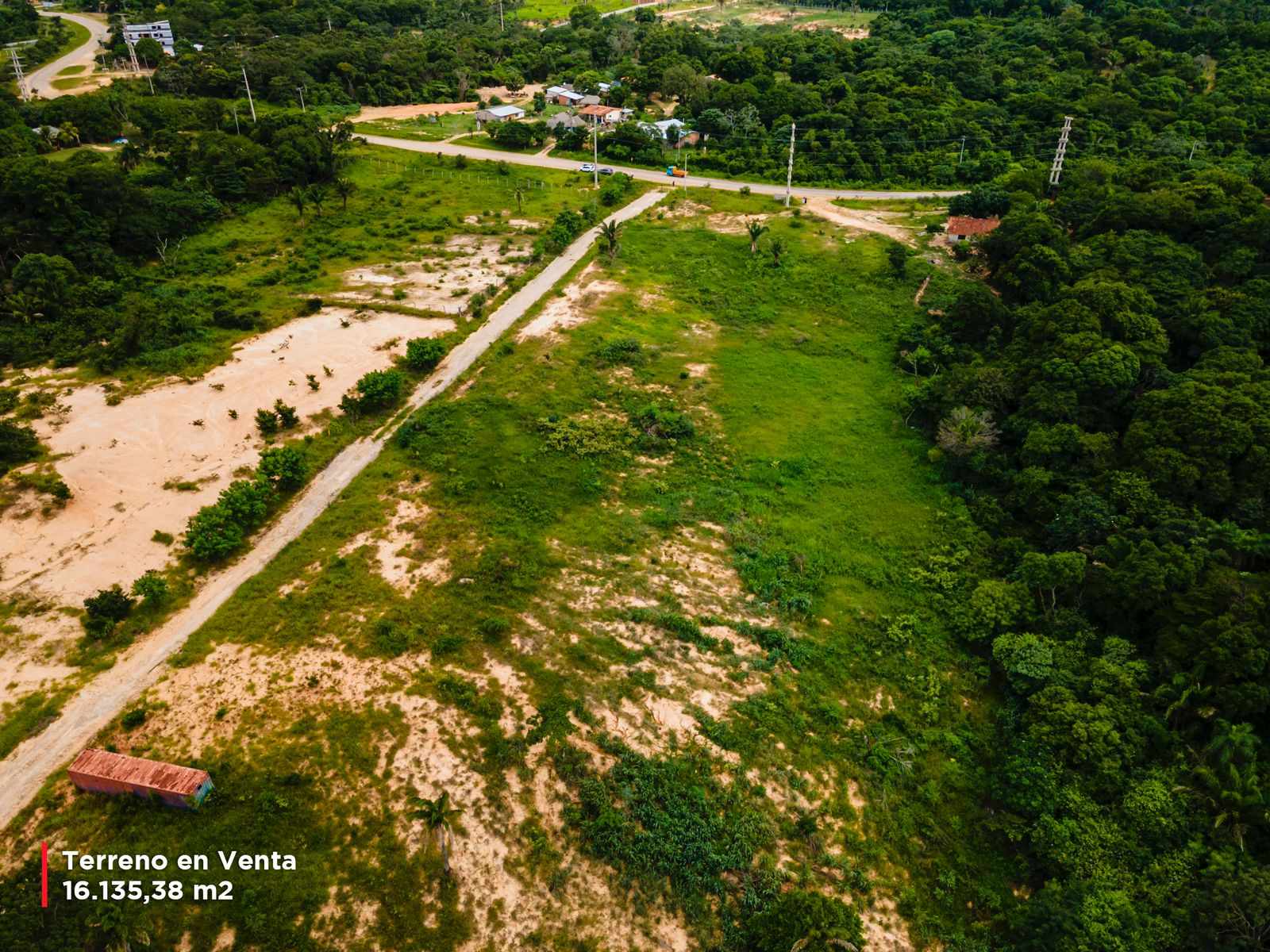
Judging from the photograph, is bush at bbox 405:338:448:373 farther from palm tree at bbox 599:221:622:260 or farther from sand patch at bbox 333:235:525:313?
palm tree at bbox 599:221:622:260

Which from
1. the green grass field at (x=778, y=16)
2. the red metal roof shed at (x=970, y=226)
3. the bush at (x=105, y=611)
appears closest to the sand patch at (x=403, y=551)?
the bush at (x=105, y=611)

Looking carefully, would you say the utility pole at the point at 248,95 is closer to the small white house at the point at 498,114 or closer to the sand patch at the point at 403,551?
the small white house at the point at 498,114

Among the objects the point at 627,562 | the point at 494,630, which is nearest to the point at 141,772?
the point at 494,630

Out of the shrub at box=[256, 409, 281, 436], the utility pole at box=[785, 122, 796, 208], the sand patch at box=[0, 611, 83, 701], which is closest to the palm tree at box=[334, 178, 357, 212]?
the shrub at box=[256, 409, 281, 436]

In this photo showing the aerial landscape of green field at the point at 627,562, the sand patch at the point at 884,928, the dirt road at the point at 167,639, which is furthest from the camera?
the dirt road at the point at 167,639

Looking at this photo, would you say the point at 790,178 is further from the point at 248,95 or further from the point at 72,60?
the point at 72,60

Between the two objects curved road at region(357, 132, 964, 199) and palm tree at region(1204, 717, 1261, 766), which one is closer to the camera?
palm tree at region(1204, 717, 1261, 766)

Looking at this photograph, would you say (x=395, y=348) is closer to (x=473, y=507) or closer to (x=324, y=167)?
(x=473, y=507)
